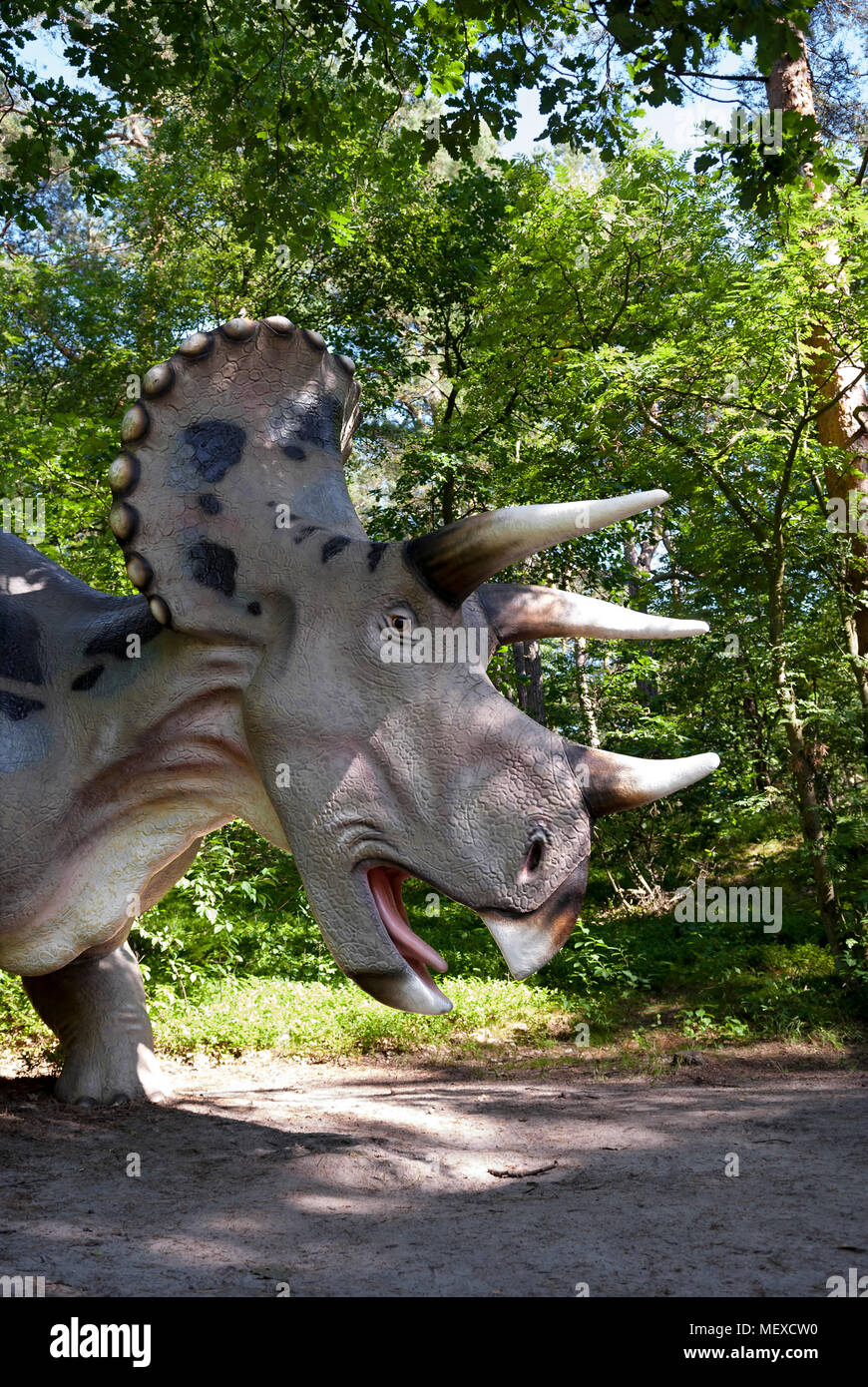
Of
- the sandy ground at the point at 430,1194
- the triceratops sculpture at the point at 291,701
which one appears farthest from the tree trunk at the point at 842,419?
the triceratops sculpture at the point at 291,701

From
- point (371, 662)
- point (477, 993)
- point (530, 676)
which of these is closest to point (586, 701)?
point (530, 676)

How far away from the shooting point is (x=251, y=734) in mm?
3471

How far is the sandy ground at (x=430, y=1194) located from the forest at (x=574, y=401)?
45.7 inches

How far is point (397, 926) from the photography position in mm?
3467

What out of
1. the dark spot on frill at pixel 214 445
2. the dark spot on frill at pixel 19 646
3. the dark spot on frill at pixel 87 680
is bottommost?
the dark spot on frill at pixel 87 680

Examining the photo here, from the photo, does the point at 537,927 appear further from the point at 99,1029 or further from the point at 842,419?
the point at 842,419

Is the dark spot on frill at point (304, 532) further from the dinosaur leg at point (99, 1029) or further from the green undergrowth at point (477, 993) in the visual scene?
the green undergrowth at point (477, 993)

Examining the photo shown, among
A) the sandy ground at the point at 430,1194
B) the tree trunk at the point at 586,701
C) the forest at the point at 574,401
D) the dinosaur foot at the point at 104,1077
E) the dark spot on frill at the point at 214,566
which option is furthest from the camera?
the tree trunk at the point at 586,701

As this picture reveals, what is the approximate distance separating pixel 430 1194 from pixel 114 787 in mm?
1644

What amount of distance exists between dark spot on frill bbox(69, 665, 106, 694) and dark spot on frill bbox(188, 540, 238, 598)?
541 millimetres

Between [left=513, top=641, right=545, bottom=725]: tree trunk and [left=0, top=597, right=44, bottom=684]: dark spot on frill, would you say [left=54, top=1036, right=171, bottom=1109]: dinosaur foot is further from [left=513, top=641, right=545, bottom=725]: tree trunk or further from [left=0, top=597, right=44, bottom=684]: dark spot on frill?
[left=513, top=641, right=545, bottom=725]: tree trunk

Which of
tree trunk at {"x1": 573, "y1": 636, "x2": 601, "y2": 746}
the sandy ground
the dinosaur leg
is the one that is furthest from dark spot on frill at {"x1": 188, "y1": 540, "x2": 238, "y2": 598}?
tree trunk at {"x1": 573, "y1": 636, "x2": 601, "y2": 746}

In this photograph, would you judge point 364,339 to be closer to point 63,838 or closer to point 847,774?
point 847,774

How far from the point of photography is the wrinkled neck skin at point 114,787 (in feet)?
12.0
